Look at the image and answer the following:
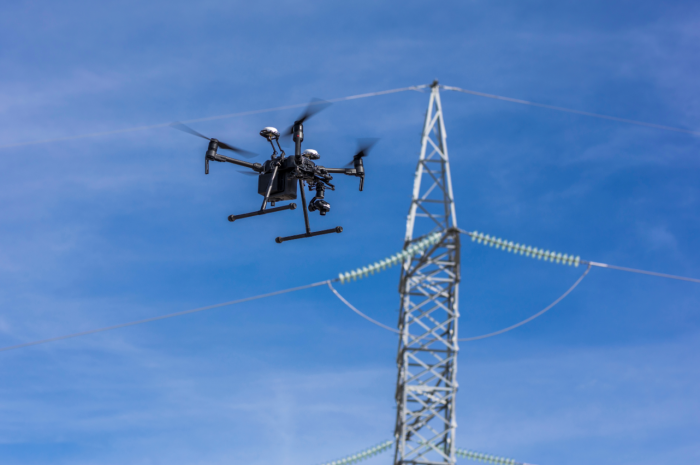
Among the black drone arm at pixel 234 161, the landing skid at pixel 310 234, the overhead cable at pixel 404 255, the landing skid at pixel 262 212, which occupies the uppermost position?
the black drone arm at pixel 234 161

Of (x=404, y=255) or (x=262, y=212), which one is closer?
(x=404, y=255)

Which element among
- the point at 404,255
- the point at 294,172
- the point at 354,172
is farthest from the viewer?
the point at 354,172

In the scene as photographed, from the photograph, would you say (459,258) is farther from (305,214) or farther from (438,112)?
(305,214)

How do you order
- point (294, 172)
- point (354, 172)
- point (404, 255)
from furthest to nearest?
point (354, 172) < point (294, 172) < point (404, 255)

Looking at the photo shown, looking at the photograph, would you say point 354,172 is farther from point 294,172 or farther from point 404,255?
point 404,255

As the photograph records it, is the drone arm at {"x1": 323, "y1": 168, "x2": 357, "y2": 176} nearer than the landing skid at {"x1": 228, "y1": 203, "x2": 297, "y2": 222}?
No

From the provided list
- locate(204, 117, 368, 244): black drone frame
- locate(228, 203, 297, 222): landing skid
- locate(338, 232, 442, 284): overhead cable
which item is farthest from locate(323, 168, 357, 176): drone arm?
locate(338, 232, 442, 284): overhead cable

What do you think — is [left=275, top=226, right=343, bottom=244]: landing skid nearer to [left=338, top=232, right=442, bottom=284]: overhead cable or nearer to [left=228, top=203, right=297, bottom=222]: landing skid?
[left=228, top=203, right=297, bottom=222]: landing skid

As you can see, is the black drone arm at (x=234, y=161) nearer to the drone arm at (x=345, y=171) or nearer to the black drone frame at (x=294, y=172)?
the black drone frame at (x=294, y=172)

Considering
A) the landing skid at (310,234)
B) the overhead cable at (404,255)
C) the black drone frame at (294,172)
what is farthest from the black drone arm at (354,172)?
the overhead cable at (404,255)

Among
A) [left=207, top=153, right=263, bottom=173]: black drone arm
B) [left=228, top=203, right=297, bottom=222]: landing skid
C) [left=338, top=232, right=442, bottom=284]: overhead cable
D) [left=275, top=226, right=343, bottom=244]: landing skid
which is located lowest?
[left=338, top=232, right=442, bottom=284]: overhead cable

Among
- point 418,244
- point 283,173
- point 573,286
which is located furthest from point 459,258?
point 283,173

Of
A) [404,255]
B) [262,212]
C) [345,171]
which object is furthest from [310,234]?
[404,255]
